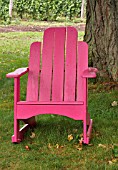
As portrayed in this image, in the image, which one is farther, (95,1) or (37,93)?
(95,1)

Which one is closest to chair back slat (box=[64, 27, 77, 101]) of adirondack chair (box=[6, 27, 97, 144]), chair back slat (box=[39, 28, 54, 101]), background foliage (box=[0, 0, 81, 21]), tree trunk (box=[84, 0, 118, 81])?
adirondack chair (box=[6, 27, 97, 144])

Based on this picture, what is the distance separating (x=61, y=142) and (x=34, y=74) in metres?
0.82

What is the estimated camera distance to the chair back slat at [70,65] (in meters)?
4.08

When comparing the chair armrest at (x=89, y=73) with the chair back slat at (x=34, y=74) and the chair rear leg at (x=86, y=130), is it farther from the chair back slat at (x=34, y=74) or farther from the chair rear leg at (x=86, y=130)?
the chair back slat at (x=34, y=74)

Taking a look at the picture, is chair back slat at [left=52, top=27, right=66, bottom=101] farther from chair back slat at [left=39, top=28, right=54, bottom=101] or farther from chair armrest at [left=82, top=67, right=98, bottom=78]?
chair armrest at [left=82, top=67, right=98, bottom=78]

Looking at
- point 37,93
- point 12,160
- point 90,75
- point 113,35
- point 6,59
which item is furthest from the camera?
point 6,59

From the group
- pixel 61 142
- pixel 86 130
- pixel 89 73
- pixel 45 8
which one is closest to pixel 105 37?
pixel 89 73

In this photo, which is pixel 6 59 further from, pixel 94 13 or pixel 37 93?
pixel 37 93

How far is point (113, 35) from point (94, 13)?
451 mm

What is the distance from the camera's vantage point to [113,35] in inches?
211

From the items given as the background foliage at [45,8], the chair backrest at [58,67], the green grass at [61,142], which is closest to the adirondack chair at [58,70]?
the chair backrest at [58,67]

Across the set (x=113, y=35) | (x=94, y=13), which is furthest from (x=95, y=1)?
(x=113, y=35)

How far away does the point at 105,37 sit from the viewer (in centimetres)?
543

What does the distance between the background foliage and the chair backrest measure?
1462cm
